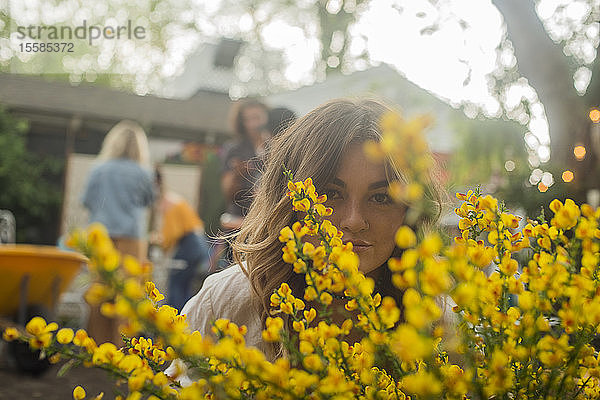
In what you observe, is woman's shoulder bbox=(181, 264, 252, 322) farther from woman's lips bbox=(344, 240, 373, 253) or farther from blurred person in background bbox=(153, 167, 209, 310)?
blurred person in background bbox=(153, 167, 209, 310)

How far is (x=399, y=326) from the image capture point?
55 cm

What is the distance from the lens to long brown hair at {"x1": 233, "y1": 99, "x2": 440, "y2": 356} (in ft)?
4.15

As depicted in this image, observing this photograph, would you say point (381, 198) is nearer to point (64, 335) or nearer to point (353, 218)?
point (353, 218)

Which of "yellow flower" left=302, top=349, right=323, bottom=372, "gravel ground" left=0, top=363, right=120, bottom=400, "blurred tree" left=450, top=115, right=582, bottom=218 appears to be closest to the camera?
"yellow flower" left=302, top=349, right=323, bottom=372

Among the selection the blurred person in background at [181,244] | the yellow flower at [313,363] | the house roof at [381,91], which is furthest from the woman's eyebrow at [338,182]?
the house roof at [381,91]

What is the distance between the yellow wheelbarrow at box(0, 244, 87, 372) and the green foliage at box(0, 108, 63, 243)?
206 inches

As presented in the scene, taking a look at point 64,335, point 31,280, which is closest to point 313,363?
point 64,335

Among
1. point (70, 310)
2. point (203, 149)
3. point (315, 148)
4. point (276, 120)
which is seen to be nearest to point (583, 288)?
point (315, 148)

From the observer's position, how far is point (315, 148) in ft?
4.25

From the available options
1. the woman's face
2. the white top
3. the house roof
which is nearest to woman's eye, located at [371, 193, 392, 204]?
the woman's face

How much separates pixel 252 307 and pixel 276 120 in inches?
95.3

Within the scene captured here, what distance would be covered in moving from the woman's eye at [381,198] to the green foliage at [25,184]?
29.9 ft

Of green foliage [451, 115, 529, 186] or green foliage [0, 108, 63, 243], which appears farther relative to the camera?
green foliage [0, 108, 63, 243]

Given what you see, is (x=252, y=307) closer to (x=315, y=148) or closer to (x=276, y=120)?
(x=315, y=148)
